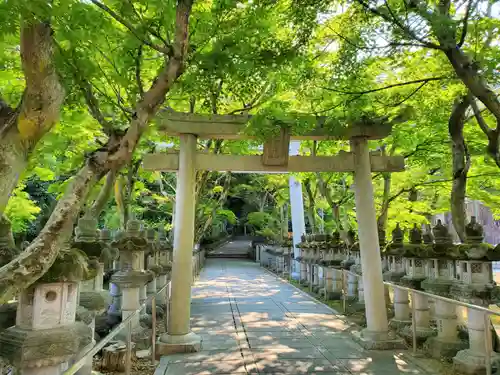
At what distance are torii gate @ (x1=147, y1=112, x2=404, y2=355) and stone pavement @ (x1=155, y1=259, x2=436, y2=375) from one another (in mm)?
523

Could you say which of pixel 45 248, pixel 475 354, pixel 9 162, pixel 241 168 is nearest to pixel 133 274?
pixel 241 168

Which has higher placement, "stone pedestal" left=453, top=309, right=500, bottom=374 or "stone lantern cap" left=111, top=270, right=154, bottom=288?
"stone lantern cap" left=111, top=270, right=154, bottom=288

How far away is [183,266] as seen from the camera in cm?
730

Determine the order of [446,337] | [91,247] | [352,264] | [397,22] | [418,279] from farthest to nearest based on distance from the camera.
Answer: [352,264], [418,279], [446,337], [91,247], [397,22]

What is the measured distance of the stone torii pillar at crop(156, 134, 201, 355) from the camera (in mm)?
7012

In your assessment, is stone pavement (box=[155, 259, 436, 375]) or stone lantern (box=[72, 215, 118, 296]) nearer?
stone lantern (box=[72, 215, 118, 296])

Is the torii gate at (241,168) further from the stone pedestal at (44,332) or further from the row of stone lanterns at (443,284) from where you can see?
the stone pedestal at (44,332)

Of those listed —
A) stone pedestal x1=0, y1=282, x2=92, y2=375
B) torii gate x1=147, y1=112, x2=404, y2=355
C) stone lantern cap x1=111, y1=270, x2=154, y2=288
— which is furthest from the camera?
stone lantern cap x1=111, y1=270, x2=154, y2=288

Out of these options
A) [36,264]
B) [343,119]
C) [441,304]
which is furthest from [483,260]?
[36,264]

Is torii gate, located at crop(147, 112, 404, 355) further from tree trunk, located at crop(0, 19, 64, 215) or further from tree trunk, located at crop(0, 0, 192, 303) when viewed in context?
tree trunk, located at crop(0, 19, 64, 215)

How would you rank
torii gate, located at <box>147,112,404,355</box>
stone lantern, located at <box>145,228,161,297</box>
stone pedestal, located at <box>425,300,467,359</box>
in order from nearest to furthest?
stone pedestal, located at <box>425,300,467,359</box> → torii gate, located at <box>147,112,404,355</box> → stone lantern, located at <box>145,228,161,297</box>

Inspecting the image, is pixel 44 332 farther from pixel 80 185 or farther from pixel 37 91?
pixel 37 91

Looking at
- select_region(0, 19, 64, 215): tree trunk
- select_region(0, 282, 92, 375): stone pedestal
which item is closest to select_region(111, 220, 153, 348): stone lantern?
select_region(0, 282, 92, 375): stone pedestal

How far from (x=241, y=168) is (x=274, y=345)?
3.31m
